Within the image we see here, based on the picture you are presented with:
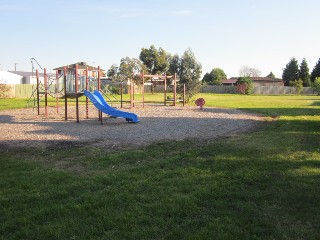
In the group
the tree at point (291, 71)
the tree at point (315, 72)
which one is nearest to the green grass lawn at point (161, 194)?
the tree at point (315, 72)

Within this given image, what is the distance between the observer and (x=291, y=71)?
266ft

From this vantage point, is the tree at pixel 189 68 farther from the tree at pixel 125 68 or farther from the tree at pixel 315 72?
the tree at pixel 315 72

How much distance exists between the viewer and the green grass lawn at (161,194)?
12.9 ft

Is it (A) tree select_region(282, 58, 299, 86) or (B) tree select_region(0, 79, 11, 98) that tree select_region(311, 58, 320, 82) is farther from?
(B) tree select_region(0, 79, 11, 98)

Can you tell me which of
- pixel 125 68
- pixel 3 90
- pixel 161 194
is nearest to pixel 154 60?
pixel 125 68

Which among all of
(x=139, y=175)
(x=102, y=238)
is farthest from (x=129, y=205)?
(x=139, y=175)

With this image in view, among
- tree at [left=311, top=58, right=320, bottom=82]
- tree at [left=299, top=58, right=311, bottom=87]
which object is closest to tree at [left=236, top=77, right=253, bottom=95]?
tree at [left=311, top=58, right=320, bottom=82]

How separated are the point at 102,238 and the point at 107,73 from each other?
228 ft

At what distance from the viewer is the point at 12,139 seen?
10281mm

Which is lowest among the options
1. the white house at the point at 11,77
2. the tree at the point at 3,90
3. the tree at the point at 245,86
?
the tree at the point at 3,90

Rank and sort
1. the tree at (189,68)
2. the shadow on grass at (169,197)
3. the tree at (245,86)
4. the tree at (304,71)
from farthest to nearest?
the tree at (304,71) → the tree at (245,86) → the tree at (189,68) → the shadow on grass at (169,197)

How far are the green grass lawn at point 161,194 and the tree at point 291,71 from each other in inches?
3105

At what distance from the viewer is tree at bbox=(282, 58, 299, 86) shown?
8006 centimetres

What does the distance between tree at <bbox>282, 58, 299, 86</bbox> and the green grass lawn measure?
3105 inches
